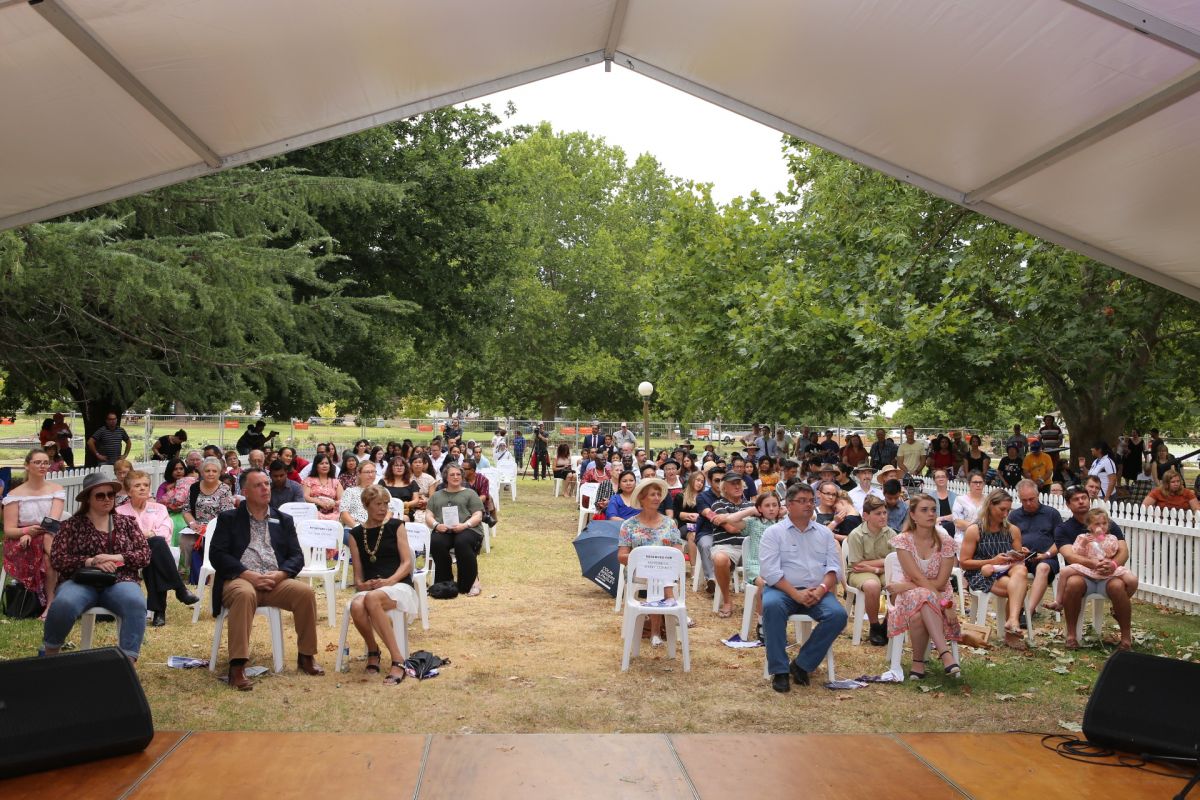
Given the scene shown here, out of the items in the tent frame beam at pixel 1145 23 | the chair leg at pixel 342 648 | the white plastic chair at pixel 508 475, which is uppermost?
the tent frame beam at pixel 1145 23

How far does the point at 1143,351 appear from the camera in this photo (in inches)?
667

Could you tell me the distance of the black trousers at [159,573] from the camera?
7.60 m

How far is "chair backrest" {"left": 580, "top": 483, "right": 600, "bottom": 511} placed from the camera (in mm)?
13734

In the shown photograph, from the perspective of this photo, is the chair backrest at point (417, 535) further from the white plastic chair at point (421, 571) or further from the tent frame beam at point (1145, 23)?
the tent frame beam at point (1145, 23)

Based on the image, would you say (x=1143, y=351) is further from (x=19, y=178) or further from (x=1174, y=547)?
(x=19, y=178)

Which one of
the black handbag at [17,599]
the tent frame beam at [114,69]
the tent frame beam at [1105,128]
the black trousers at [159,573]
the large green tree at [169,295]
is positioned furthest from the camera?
the large green tree at [169,295]

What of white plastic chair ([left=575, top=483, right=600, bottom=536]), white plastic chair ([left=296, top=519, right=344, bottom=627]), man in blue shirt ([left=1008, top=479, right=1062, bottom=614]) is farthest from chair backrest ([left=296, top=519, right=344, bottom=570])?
man in blue shirt ([left=1008, top=479, right=1062, bottom=614])

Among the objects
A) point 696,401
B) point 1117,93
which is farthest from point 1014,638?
point 696,401

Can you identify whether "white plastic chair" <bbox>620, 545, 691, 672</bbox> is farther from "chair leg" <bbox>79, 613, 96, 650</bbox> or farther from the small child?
"chair leg" <bbox>79, 613, 96, 650</bbox>

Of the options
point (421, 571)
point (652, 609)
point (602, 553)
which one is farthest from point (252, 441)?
point (652, 609)

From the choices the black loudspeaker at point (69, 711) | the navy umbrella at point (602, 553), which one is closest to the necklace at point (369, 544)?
the black loudspeaker at point (69, 711)

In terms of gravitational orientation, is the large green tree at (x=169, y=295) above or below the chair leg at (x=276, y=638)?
above

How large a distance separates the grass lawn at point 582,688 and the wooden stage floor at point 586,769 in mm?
270

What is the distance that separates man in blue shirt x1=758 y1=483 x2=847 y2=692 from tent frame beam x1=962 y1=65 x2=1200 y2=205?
93.4 inches
